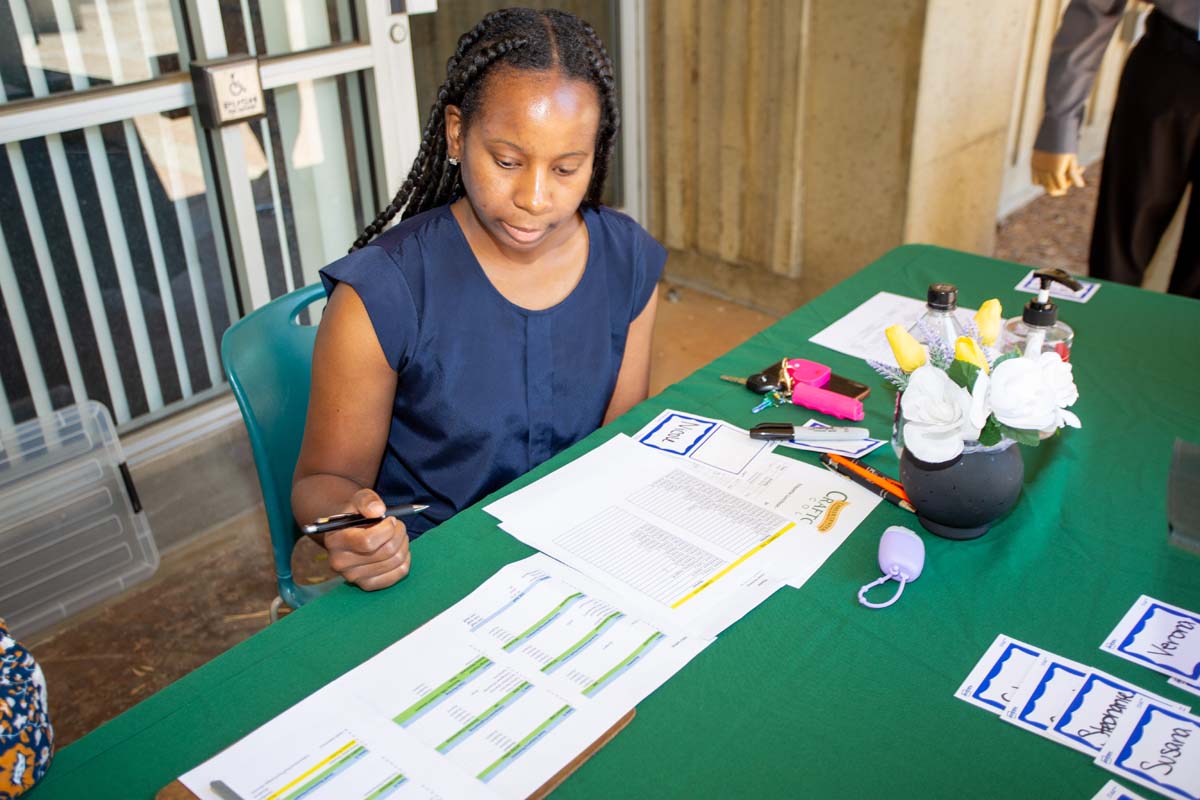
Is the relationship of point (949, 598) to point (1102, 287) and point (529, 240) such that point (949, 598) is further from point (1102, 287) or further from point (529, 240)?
point (1102, 287)

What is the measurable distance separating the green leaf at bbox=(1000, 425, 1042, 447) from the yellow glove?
1.83 meters

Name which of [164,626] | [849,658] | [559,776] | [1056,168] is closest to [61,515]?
[164,626]

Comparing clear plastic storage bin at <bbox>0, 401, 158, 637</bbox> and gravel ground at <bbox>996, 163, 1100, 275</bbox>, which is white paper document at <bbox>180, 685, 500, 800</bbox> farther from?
gravel ground at <bbox>996, 163, 1100, 275</bbox>

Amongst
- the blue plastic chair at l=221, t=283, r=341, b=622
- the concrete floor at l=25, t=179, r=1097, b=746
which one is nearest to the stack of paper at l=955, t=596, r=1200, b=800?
the blue plastic chair at l=221, t=283, r=341, b=622

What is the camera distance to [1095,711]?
991 millimetres

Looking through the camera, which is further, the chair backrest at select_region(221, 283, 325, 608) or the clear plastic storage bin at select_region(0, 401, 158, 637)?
the clear plastic storage bin at select_region(0, 401, 158, 637)

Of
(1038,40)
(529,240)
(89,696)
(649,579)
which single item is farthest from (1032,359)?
(1038,40)

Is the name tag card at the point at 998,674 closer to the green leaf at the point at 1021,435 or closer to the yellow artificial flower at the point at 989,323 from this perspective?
the green leaf at the point at 1021,435

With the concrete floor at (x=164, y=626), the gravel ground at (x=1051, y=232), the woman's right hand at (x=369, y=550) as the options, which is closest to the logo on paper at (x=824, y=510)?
the woman's right hand at (x=369, y=550)

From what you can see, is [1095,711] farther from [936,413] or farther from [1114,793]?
[936,413]

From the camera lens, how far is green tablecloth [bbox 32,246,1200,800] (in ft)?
3.05

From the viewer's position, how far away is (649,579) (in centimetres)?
118

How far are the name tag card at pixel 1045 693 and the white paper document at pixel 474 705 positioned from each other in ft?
1.09

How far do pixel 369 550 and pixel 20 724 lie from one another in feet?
1.23
